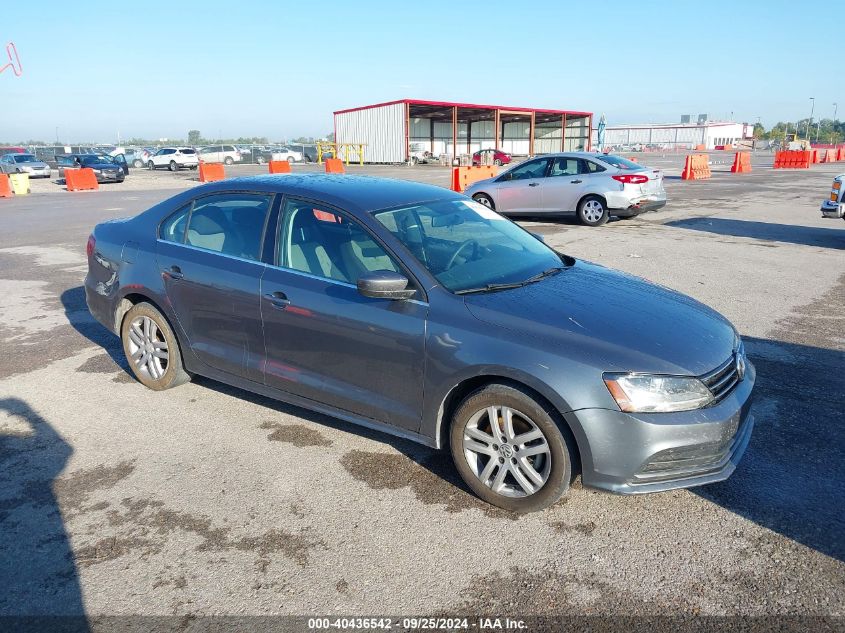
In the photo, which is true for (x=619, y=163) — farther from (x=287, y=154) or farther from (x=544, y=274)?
(x=287, y=154)

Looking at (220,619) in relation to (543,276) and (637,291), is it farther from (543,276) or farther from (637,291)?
(637,291)

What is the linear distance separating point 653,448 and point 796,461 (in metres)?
1.39

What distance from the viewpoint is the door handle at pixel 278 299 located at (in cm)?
407

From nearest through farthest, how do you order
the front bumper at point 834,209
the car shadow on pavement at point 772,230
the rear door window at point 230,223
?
the rear door window at point 230,223, the front bumper at point 834,209, the car shadow on pavement at point 772,230

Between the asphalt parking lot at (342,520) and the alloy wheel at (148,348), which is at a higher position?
the alloy wheel at (148,348)

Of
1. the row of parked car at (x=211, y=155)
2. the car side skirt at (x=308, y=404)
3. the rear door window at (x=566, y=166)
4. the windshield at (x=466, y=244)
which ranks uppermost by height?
the row of parked car at (x=211, y=155)

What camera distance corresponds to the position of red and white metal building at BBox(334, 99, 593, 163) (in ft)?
167

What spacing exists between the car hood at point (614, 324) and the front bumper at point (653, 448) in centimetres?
23

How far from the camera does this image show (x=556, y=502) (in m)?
3.38

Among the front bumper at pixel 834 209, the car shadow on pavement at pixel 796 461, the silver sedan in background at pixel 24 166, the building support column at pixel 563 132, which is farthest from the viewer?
the building support column at pixel 563 132

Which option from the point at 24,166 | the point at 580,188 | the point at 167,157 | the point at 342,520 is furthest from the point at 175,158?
the point at 342,520

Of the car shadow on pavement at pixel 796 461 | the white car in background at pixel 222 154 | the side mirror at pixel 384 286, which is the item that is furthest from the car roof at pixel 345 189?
the white car in background at pixel 222 154

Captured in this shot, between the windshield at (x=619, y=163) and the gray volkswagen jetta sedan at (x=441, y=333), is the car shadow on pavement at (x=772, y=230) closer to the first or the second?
the windshield at (x=619, y=163)

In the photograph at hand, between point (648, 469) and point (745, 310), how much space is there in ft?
15.8
